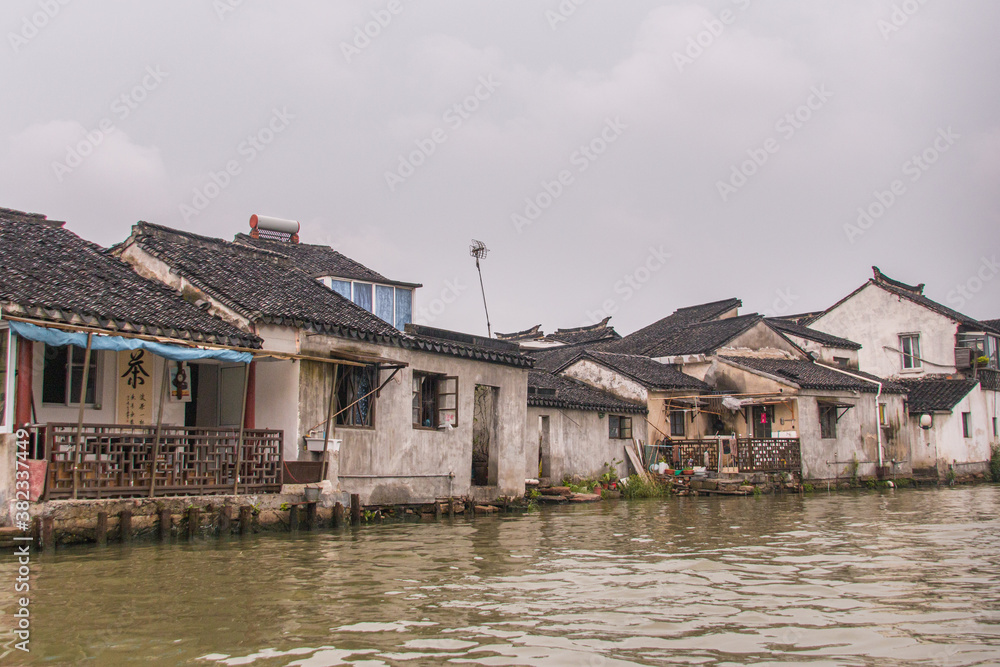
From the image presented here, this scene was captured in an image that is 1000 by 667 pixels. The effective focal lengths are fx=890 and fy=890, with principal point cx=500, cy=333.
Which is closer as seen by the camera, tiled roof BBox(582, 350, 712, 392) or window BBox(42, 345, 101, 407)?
window BBox(42, 345, 101, 407)

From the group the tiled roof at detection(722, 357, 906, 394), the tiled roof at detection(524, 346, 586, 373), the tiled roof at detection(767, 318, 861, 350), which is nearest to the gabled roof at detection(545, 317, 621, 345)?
the tiled roof at detection(524, 346, 586, 373)

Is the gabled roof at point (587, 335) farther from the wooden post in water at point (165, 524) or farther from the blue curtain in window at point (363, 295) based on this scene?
the wooden post in water at point (165, 524)

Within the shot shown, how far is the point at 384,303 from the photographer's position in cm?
2025

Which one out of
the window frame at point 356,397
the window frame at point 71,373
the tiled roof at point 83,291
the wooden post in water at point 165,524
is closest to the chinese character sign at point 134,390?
the window frame at point 71,373

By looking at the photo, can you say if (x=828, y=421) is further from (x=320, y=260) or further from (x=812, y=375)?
(x=320, y=260)

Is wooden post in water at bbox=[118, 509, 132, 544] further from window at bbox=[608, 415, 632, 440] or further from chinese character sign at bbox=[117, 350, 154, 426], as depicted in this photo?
window at bbox=[608, 415, 632, 440]

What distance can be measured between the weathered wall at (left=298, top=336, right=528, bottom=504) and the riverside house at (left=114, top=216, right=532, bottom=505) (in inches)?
0.9

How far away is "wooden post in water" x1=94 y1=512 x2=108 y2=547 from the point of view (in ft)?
36.9

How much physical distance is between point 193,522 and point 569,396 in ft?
46.2

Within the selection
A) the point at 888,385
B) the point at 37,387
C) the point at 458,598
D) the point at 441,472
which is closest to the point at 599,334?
the point at 888,385

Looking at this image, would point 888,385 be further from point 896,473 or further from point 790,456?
point 790,456

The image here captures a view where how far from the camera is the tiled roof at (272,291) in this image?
15.3 meters

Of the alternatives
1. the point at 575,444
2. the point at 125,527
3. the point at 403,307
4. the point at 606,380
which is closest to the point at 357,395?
the point at 403,307

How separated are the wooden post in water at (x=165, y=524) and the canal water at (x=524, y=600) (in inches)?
13.4
